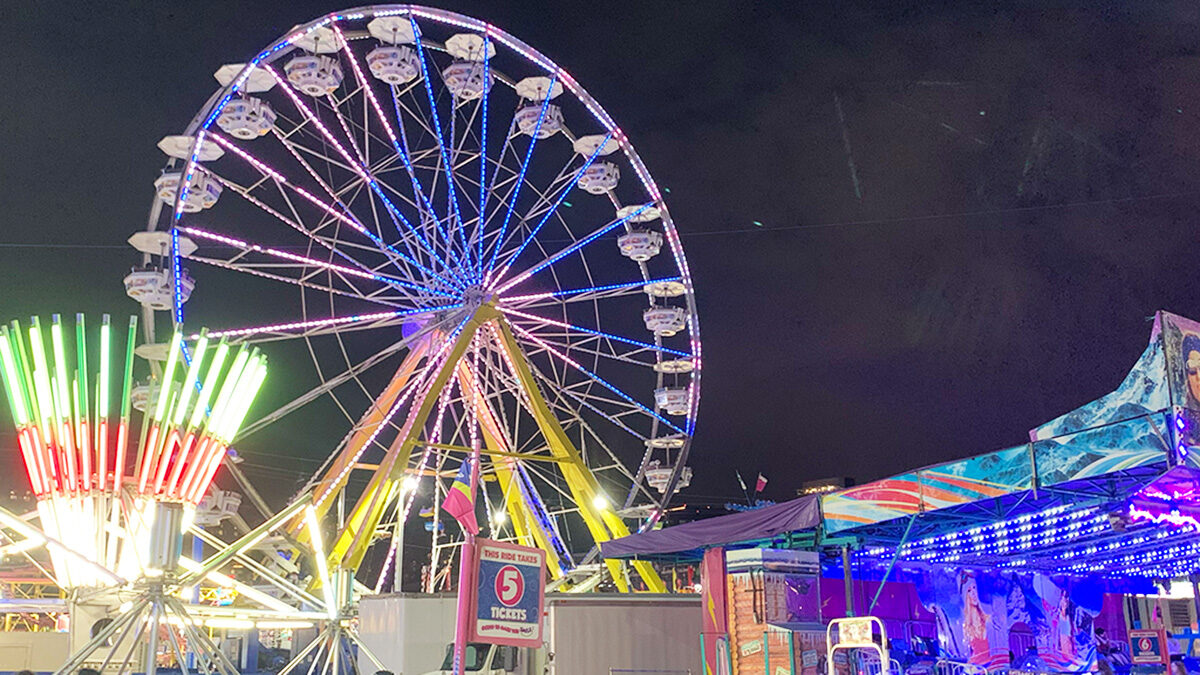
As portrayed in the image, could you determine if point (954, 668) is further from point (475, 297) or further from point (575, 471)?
point (475, 297)

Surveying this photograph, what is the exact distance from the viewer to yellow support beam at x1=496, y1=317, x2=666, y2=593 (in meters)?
19.6

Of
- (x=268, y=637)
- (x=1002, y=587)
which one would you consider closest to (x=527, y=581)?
(x=1002, y=587)

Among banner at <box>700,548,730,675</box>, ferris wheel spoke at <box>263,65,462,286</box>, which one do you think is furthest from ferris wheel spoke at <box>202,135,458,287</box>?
banner at <box>700,548,730,675</box>

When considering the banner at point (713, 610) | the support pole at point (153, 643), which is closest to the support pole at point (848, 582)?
the banner at point (713, 610)

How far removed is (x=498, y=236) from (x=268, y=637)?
25.4 meters

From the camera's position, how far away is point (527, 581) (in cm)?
618

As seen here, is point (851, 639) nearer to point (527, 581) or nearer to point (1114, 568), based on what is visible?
point (527, 581)

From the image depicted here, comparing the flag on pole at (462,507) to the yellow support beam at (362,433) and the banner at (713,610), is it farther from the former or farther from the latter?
the yellow support beam at (362,433)

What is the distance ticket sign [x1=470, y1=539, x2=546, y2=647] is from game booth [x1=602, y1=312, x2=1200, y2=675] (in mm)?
2299

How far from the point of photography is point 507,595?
19.8ft

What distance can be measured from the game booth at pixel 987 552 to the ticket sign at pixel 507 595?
2299mm

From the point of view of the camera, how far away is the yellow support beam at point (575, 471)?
19641mm

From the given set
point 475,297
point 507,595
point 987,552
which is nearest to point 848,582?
point 987,552

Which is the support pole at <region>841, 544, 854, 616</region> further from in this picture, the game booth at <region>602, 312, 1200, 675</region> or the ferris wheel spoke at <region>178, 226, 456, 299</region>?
the ferris wheel spoke at <region>178, 226, 456, 299</region>
